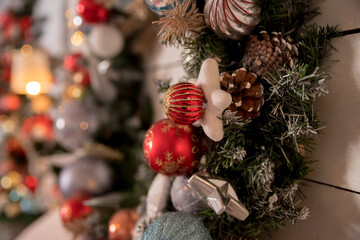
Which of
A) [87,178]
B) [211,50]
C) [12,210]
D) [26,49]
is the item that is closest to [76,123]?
[87,178]

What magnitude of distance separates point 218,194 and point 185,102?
6.0 inches

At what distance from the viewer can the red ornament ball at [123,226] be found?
67 cm

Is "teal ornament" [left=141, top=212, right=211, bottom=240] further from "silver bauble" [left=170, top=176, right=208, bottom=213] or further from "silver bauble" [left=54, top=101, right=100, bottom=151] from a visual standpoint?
"silver bauble" [left=54, top=101, right=100, bottom=151]

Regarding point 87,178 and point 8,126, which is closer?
point 87,178

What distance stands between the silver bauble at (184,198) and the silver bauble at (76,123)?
0.54 m

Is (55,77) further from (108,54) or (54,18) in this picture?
(108,54)

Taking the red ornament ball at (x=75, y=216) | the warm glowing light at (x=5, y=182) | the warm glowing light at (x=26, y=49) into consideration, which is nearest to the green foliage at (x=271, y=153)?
the red ornament ball at (x=75, y=216)

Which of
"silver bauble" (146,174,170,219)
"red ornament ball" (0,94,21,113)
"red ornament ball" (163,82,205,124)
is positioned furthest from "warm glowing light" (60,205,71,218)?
"red ornament ball" (0,94,21,113)

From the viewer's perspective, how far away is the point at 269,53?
0.42 metres

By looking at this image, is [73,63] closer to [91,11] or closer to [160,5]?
[91,11]

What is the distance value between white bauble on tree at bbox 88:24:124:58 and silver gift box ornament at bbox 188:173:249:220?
63 cm

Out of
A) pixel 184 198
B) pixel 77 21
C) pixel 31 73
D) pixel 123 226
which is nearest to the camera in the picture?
pixel 184 198

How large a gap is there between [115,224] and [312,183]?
0.49 meters

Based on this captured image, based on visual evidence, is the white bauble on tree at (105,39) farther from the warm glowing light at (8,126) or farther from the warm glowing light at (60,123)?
the warm glowing light at (8,126)
